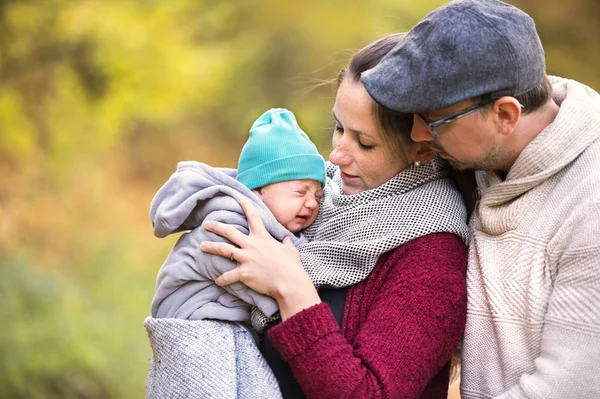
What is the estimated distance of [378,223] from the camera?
6.78 feet

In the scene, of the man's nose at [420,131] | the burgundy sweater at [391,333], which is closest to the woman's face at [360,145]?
the man's nose at [420,131]

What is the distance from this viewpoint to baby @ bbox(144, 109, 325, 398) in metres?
1.99

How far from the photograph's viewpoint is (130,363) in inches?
224

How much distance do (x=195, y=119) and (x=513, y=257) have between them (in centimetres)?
507

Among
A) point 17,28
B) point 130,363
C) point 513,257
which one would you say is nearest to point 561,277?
point 513,257

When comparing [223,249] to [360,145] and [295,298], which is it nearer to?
[295,298]

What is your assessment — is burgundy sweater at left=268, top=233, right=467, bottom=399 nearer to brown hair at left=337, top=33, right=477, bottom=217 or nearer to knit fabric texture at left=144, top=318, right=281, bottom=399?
knit fabric texture at left=144, top=318, right=281, bottom=399

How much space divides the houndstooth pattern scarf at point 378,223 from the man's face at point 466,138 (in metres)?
0.14

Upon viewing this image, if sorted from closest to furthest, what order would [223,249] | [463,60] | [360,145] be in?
[463,60]
[223,249]
[360,145]

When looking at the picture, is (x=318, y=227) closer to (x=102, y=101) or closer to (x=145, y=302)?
(x=145, y=302)

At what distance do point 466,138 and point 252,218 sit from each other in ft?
2.04

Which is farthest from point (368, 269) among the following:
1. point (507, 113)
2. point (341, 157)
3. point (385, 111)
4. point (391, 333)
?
point (507, 113)

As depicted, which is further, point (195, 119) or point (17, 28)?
point (195, 119)

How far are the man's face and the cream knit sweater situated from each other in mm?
70
